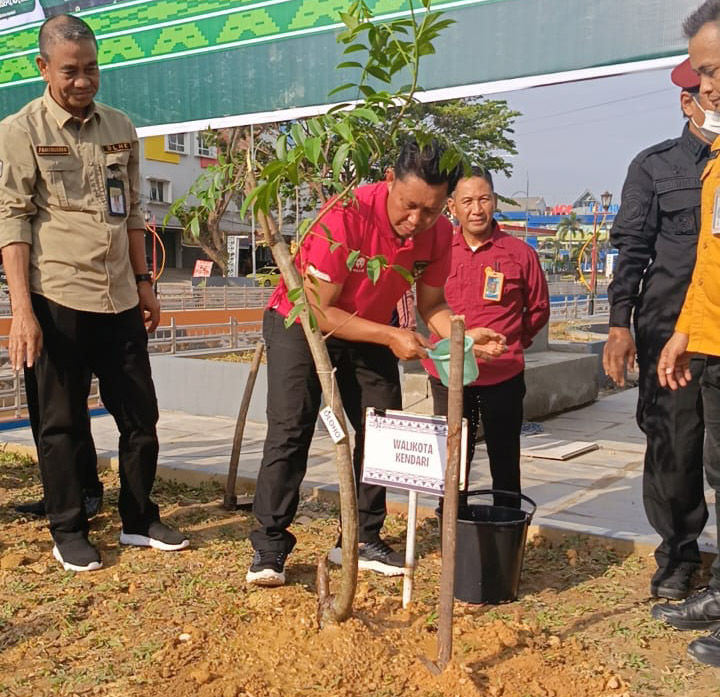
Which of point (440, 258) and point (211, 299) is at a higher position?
point (440, 258)

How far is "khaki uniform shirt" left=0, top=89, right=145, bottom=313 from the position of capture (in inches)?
128

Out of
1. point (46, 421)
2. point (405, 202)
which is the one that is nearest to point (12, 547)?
point (46, 421)

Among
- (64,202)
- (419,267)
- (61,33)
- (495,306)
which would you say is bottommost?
(495,306)

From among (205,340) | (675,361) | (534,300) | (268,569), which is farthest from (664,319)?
(205,340)

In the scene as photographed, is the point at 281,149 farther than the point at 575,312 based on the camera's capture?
No

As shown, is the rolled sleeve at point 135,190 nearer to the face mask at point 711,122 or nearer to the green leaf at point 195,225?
the green leaf at point 195,225

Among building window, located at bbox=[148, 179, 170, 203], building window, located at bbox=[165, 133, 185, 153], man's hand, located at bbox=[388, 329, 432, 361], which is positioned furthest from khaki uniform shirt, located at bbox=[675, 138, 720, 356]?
building window, located at bbox=[165, 133, 185, 153]

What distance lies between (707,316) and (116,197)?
7.78 ft

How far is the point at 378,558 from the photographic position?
3.42 meters

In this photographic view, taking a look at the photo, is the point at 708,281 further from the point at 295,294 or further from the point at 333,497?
the point at 333,497

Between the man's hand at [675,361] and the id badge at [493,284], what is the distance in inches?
46.6

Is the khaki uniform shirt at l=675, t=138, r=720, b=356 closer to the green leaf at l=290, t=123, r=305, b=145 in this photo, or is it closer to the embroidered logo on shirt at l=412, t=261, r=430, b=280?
the embroidered logo on shirt at l=412, t=261, r=430, b=280

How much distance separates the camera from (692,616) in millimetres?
2805

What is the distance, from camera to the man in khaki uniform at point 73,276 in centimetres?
324
